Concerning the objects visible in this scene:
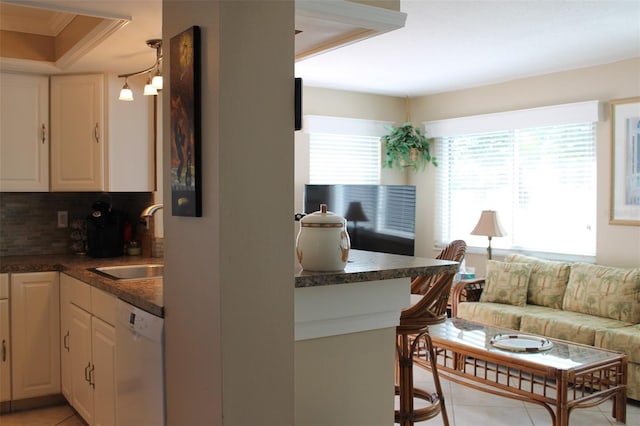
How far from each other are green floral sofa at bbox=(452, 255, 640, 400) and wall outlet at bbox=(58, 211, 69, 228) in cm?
337

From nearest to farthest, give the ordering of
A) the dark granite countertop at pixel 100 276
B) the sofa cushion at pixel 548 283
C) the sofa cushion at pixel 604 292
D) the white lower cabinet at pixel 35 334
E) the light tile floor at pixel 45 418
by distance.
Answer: the dark granite countertop at pixel 100 276, the light tile floor at pixel 45 418, the white lower cabinet at pixel 35 334, the sofa cushion at pixel 604 292, the sofa cushion at pixel 548 283

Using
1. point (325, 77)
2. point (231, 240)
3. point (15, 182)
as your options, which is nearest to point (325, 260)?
point (231, 240)

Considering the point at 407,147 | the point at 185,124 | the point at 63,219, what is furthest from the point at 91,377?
the point at 407,147

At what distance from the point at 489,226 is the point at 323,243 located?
4.02 m

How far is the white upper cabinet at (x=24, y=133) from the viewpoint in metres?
4.04

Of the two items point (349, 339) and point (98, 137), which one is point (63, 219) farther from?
point (349, 339)

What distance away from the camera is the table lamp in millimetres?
5891

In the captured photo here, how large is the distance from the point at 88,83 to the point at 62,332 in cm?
164

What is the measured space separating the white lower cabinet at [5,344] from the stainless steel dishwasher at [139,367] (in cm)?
139

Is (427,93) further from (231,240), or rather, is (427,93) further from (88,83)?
(231,240)

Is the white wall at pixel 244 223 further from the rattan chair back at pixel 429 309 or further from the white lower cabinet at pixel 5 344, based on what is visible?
the white lower cabinet at pixel 5 344

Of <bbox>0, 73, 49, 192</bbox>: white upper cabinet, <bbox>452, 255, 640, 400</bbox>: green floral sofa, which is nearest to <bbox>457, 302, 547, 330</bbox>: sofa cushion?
<bbox>452, 255, 640, 400</bbox>: green floral sofa

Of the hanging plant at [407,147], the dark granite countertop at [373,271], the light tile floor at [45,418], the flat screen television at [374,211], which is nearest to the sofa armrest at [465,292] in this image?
the flat screen television at [374,211]

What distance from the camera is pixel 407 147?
6988mm
